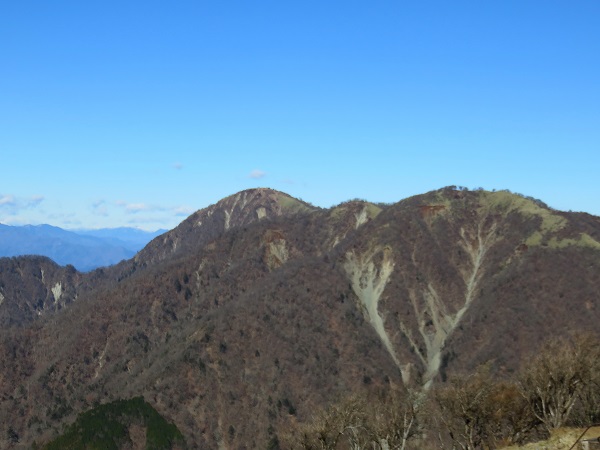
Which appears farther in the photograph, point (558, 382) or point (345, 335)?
point (345, 335)

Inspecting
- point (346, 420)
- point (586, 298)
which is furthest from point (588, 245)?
point (346, 420)

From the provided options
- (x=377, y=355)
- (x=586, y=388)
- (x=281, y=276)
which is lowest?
(x=377, y=355)

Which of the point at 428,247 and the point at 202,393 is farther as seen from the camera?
the point at 428,247

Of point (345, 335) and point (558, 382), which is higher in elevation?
point (558, 382)

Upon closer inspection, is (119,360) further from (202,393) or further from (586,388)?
(586,388)

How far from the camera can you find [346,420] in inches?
2862

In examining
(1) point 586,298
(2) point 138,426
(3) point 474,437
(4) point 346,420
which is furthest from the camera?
(1) point 586,298

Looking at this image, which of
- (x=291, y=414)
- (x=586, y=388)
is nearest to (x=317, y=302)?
(x=291, y=414)

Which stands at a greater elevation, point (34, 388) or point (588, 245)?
point (588, 245)

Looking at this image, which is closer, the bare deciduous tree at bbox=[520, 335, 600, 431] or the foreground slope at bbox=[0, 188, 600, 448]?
the bare deciduous tree at bbox=[520, 335, 600, 431]

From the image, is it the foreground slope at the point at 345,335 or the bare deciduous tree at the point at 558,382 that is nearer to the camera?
the bare deciduous tree at the point at 558,382

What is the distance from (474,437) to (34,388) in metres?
161

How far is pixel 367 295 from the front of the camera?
618ft

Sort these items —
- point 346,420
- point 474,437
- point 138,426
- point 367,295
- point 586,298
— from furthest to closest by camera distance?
1. point 367,295
2. point 586,298
3. point 138,426
4. point 346,420
5. point 474,437
